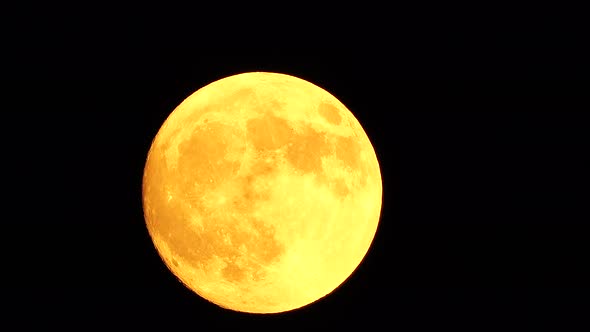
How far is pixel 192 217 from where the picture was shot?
13.7 ft

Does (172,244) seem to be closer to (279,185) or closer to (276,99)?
(279,185)

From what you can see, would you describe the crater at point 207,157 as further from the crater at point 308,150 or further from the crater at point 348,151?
the crater at point 348,151

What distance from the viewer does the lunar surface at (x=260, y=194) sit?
404cm

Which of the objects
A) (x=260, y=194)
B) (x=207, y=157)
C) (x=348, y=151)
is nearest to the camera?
(x=260, y=194)

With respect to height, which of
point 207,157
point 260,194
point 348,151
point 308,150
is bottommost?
point 260,194

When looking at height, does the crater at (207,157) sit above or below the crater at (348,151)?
below

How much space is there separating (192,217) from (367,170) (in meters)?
1.70

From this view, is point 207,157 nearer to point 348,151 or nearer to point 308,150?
point 308,150

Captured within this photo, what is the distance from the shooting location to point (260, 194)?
399 centimetres

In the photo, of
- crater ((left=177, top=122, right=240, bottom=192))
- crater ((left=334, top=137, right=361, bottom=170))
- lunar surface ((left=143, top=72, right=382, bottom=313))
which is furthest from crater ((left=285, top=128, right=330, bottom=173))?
crater ((left=177, top=122, right=240, bottom=192))

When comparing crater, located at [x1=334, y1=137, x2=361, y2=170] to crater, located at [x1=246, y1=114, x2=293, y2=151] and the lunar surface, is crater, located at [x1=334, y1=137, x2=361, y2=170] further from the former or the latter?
crater, located at [x1=246, y1=114, x2=293, y2=151]

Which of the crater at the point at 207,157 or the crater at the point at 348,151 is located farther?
the crater at the point at 348,151

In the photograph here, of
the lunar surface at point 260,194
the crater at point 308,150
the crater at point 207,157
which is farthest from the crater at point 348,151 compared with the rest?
the crater at point 207,157

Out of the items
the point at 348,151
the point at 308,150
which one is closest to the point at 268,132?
the point at 308,150
